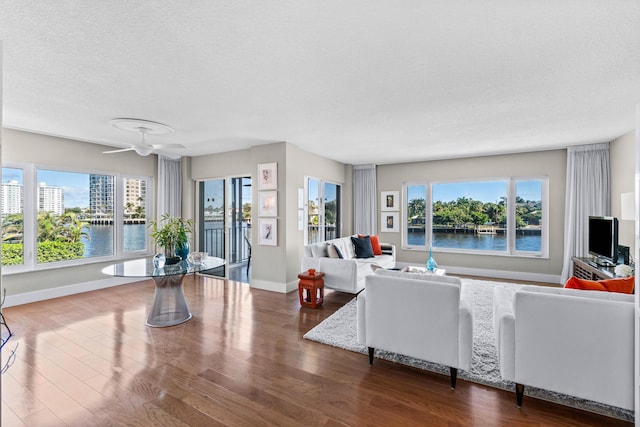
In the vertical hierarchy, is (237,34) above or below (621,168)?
above

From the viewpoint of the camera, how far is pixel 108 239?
5.72m

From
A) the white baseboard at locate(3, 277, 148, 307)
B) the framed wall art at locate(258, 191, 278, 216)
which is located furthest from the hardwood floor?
the framed wall art at locate(258, 191, 278, 216)

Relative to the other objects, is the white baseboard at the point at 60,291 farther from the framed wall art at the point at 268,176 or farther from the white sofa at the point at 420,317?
the white sofa at the point at 420,317

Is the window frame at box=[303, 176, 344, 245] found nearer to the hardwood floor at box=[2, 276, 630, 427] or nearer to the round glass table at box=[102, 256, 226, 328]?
the round glass table at box=[102, 256, 226, 328]

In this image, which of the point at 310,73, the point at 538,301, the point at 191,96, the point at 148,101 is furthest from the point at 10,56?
the point at 538,301

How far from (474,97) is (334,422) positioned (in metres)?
3.23

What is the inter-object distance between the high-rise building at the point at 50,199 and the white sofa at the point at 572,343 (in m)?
6.14

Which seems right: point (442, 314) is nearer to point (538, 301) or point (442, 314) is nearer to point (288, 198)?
point (538, 301)

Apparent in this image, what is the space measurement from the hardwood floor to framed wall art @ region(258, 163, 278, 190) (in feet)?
7.42

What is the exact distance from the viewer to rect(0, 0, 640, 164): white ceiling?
2.03 metres

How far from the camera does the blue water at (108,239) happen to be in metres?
5.48

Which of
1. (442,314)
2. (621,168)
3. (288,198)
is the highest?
(621,168)

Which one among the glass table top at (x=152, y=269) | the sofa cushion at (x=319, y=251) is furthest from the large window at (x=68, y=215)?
the sofa cushion at (x=319, y=251)

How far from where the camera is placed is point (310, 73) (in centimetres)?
279
